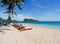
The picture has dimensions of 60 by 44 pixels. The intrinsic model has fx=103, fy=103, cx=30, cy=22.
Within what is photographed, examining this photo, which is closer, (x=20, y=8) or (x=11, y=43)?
(x=11, y=43)

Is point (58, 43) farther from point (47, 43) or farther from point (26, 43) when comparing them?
point (26, 43)

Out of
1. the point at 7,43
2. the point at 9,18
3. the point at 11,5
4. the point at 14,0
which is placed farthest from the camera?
the point at 9,18

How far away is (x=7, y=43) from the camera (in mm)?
5578

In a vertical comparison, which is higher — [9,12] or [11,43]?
[9,12]

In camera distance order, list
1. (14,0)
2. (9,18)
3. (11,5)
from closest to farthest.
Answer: (14,0)
(11,5)
(9,18)

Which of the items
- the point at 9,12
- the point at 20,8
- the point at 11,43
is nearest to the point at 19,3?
the point at 20,8

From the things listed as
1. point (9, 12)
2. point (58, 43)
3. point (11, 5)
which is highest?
point (11, 5)

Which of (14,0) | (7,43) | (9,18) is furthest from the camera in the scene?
(9,18)

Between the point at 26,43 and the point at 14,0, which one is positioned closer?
the point at 26,43

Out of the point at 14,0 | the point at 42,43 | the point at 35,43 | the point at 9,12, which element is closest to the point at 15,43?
the point at 35,43

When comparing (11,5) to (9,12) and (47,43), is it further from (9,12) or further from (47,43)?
(47,43)

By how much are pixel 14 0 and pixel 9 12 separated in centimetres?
310

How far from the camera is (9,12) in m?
19.0

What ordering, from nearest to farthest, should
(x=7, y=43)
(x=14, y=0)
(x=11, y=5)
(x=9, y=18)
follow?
(x=7, y=43), (x=14, y=0), (x=11, y=5), (x=9, y=18)
